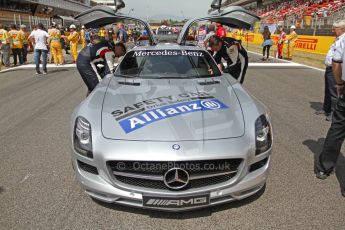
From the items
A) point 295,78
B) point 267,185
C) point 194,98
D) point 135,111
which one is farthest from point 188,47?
point 295,78

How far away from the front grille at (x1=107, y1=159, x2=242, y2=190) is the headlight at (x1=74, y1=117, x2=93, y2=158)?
252 mm

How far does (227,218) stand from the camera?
2.68 metres

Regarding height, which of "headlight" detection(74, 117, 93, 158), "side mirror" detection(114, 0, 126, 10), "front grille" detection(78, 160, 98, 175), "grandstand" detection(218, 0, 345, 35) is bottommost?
"front grille" detection(78, 160, 98, 175)

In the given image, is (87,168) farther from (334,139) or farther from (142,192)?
(334,139)

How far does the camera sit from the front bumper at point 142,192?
247cm

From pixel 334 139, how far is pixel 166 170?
195 cm

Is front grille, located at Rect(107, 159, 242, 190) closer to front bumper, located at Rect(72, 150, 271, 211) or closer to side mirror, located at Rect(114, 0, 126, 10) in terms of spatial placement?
front bumper, located at Rect(72, 150, 271, 211)

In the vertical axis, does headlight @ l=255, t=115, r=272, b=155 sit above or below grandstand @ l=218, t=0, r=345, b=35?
below

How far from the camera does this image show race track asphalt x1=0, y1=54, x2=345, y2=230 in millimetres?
2643

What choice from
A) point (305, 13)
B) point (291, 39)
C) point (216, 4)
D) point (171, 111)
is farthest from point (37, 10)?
point (171, 111)

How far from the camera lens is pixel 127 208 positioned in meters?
2.79

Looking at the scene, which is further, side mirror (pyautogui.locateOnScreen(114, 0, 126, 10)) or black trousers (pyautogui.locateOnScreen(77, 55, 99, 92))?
side mirror (pyautogui.locateOnScreen(114, 0, 126, 10))

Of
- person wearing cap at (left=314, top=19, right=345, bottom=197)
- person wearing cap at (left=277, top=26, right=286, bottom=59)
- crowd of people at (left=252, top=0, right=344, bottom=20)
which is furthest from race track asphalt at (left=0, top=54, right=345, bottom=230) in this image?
crowd of people at (left=252, top=0, right=344, bottom=20)

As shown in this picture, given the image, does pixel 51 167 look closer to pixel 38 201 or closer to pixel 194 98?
pixel 38 201
